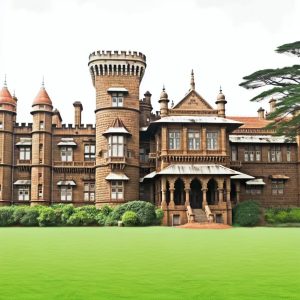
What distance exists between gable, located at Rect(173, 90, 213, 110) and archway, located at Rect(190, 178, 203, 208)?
7343 millimetres

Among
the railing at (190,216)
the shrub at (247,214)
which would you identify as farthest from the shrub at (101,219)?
the shrub at (247,214)

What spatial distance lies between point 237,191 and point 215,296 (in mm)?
42184

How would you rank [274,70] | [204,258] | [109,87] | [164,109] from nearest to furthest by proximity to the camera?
[204,258] → [274,70] → [164,109] → [109,87]

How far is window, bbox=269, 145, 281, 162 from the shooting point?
55375 mm

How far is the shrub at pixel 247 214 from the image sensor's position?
149 feet

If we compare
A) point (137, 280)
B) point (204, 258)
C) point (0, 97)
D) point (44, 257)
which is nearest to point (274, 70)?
point (204, 258)

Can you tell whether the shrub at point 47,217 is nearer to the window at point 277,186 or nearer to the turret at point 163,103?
the turret at point 163,103

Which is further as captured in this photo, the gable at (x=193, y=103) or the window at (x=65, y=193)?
the window at (x=65, y=193)

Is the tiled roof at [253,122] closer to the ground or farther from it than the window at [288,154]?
farther from it

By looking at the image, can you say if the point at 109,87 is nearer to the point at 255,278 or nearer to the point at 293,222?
the point at 293,222

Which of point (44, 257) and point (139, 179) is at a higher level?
point (139, 179)

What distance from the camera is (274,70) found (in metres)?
27.0

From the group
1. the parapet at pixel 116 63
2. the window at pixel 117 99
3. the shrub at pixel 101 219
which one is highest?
the parapet at pixel 116 63

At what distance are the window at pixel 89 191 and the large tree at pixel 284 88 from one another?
2984cm
